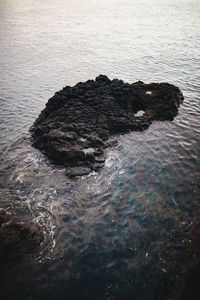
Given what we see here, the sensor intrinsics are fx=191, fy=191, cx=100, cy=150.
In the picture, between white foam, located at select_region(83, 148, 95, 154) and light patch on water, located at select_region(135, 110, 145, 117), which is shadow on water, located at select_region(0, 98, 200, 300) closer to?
white foam, located at select_region(83, 148, 95, 154)

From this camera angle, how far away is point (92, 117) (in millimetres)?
18453

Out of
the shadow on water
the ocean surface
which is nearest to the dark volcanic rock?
the ocean surface

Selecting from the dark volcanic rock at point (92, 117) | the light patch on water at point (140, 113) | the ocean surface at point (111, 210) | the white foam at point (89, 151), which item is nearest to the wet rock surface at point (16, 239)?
the ocean surface at point (111, 210)

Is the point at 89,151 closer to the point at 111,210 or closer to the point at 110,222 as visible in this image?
the point at 111,210

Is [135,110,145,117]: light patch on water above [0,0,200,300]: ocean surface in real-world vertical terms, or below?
above

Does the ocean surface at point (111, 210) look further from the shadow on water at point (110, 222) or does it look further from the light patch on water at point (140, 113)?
the light patch on water at point (140, 113)

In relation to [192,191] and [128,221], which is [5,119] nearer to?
[128,221]

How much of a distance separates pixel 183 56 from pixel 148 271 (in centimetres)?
4390

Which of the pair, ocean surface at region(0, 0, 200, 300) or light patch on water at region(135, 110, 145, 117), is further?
light patch on water at region(135, 110, 145, 117)

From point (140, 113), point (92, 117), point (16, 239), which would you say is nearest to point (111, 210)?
point (16, 239)

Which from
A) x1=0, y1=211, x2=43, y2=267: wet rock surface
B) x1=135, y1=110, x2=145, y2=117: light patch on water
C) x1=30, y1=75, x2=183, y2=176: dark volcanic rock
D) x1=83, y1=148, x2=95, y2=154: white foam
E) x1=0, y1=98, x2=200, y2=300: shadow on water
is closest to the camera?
x1=0, y1=98, x2=200, y2=300: shadow on water

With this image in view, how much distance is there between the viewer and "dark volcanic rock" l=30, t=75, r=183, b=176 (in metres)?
14.8

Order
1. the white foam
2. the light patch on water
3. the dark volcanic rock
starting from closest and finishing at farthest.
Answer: the dark volcanic rock < the white foam < the light patch on water

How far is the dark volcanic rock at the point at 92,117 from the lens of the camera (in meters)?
14.8
